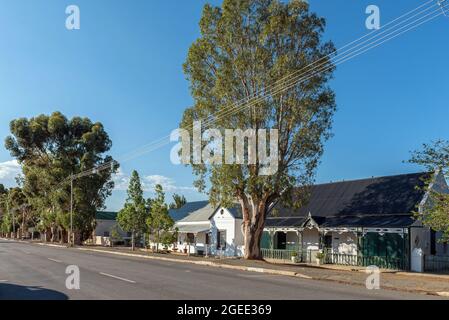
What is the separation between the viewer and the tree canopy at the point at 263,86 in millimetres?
30938

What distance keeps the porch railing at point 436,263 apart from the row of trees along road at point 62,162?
42077 mm

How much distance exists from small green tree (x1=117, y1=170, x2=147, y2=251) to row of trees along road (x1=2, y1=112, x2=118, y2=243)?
594 inches

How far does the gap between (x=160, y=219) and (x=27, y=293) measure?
29.2m

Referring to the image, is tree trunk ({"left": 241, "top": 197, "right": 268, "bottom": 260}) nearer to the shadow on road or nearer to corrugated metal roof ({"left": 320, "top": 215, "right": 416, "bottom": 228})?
corrugated metal roof ({"left": 320, "top": 215, "right": 416, "bottom": 228})

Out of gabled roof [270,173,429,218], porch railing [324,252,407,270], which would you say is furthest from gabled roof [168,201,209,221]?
porch railing [324,252,407,270]

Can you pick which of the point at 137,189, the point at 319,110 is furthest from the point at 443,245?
the point at 137,189

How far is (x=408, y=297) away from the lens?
50.5ft

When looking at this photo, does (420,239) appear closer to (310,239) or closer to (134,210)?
(310,239)

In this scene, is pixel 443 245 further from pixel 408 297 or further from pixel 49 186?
pixel 49 186

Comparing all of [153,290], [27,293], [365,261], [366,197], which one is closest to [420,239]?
[365,261]

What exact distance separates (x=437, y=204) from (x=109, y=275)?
1391 cm

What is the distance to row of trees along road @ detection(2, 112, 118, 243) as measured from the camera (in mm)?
63500

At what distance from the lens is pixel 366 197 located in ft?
119

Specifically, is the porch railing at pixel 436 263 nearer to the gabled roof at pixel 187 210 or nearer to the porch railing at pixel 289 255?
the porch railing at pixel 289 255
